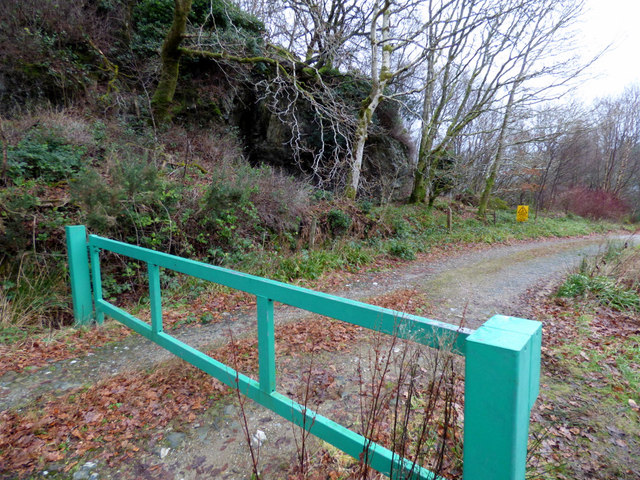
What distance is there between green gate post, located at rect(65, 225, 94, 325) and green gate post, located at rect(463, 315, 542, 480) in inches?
167

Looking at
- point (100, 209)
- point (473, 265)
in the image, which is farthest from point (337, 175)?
point (100, 209)

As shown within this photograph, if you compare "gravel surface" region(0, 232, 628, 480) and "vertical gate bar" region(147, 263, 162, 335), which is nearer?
"gravel surface" region(0, 232, 628, 480)

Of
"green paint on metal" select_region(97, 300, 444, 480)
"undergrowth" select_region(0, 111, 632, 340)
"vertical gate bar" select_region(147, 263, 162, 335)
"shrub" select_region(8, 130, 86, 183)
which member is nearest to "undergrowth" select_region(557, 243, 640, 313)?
"undergrowth" select_region(0, 111, 632, 340)

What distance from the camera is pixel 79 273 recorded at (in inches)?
147

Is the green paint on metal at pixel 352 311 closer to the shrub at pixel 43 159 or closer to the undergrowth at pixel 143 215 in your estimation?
the undergrowth at pixel 143 215

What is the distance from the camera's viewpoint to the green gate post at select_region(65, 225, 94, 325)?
3664 millimetres

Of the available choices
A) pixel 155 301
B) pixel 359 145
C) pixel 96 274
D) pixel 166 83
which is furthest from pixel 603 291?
pixel 166 83

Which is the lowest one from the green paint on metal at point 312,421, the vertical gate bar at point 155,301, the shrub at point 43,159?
the green paint on metal at point 312,421

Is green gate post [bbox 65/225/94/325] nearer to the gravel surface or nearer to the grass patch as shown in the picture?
the gravel surface

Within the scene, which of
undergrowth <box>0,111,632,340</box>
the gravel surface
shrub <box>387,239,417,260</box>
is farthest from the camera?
shrub <box>387,239,417,260</box>

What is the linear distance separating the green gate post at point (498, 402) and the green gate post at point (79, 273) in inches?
167

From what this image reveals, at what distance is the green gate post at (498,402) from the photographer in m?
0.92

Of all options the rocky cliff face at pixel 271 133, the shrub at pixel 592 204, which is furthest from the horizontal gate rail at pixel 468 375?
the shrub at pixel 592 204

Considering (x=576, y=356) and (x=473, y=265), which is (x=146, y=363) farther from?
(x=473, y=265)
